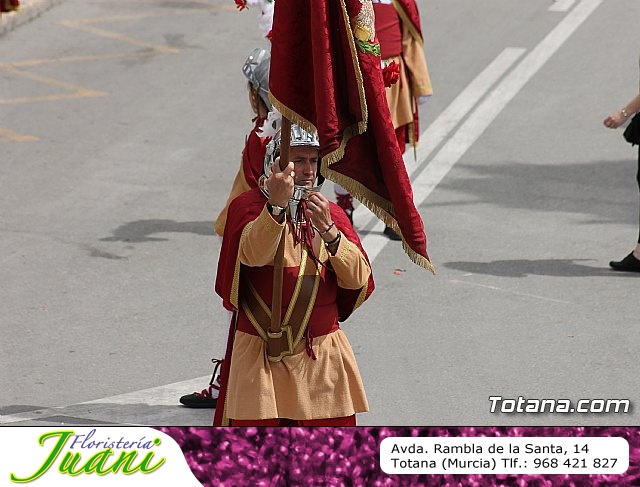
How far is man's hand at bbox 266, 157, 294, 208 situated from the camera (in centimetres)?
582

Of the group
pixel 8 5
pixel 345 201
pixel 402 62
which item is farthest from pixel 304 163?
pixel 8 5

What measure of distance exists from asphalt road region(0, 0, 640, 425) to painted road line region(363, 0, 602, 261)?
34 millimetres

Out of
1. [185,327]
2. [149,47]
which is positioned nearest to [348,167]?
[185,327]

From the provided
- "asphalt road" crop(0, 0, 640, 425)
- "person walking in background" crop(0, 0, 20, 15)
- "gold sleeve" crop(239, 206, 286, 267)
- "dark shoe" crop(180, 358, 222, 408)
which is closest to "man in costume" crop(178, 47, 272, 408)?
"dark shoe" crop(180, 358, 222, 408)

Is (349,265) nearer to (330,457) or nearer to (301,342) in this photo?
(301,342)

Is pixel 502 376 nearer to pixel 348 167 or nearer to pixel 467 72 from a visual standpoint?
pixel 348 167

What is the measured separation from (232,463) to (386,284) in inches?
174

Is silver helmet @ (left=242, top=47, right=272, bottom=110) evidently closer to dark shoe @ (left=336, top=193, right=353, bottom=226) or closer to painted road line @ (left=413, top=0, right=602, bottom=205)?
dark shoe @ (left=336, top=193, right=353, bottom=226)

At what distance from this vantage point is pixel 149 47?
1692 cm

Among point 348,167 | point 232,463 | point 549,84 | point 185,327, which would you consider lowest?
point 549,84

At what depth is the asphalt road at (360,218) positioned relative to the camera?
8883mm

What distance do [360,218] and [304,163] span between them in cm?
583

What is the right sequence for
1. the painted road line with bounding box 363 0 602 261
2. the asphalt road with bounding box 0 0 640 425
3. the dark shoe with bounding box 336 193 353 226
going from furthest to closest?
the painted road line with bounding box 363 0 602 261
the dark shoe with bounding box 336 193 353 226
the asphalt road with bounding box 0 0 640 425

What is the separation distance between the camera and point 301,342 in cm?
641
